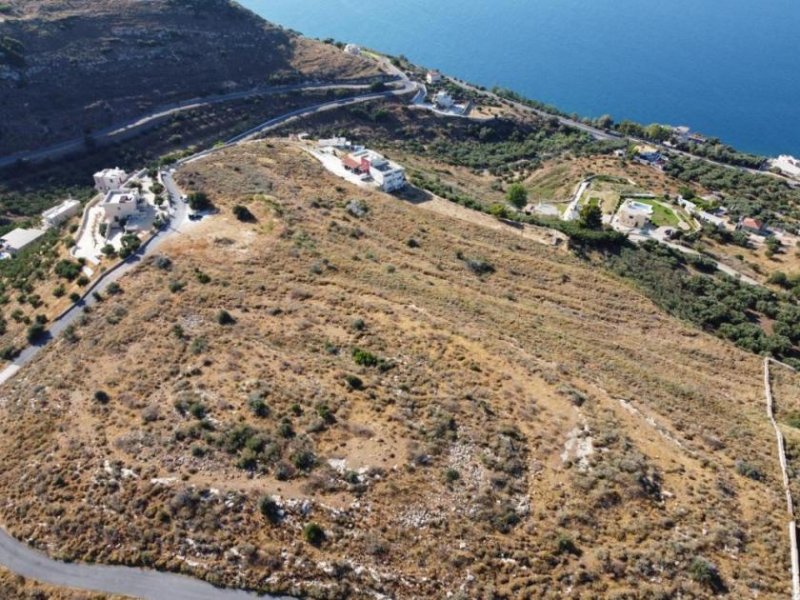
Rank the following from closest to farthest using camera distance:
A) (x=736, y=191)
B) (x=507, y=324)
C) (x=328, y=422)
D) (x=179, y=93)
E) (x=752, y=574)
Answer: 1. (x=752, y=574)
2. (x=328, y=422)
3. (x=507, y=324)
4. (x=736, y=191)
5. (x=179, y=93)

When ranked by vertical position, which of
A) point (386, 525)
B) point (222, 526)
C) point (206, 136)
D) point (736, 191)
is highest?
point (736, 191)

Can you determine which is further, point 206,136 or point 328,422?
point 206,136

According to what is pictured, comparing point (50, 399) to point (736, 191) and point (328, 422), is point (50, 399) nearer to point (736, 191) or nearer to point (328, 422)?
point (328, 422)

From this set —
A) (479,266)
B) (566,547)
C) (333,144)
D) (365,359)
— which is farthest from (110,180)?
(566,547)

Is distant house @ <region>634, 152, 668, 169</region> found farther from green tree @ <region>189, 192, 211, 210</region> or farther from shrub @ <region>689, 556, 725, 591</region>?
shrub @ <region>689, 556, 725, 591</region>

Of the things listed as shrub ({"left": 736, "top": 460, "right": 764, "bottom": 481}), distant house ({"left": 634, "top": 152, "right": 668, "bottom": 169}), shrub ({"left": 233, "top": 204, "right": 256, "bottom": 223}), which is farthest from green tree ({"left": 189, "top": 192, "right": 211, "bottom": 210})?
distant house ({"left": 634, "top": 152, "right": 668, "bottom": 169})

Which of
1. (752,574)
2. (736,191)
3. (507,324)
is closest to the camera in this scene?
(752,574)

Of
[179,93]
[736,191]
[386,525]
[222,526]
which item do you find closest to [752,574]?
[386,525]
